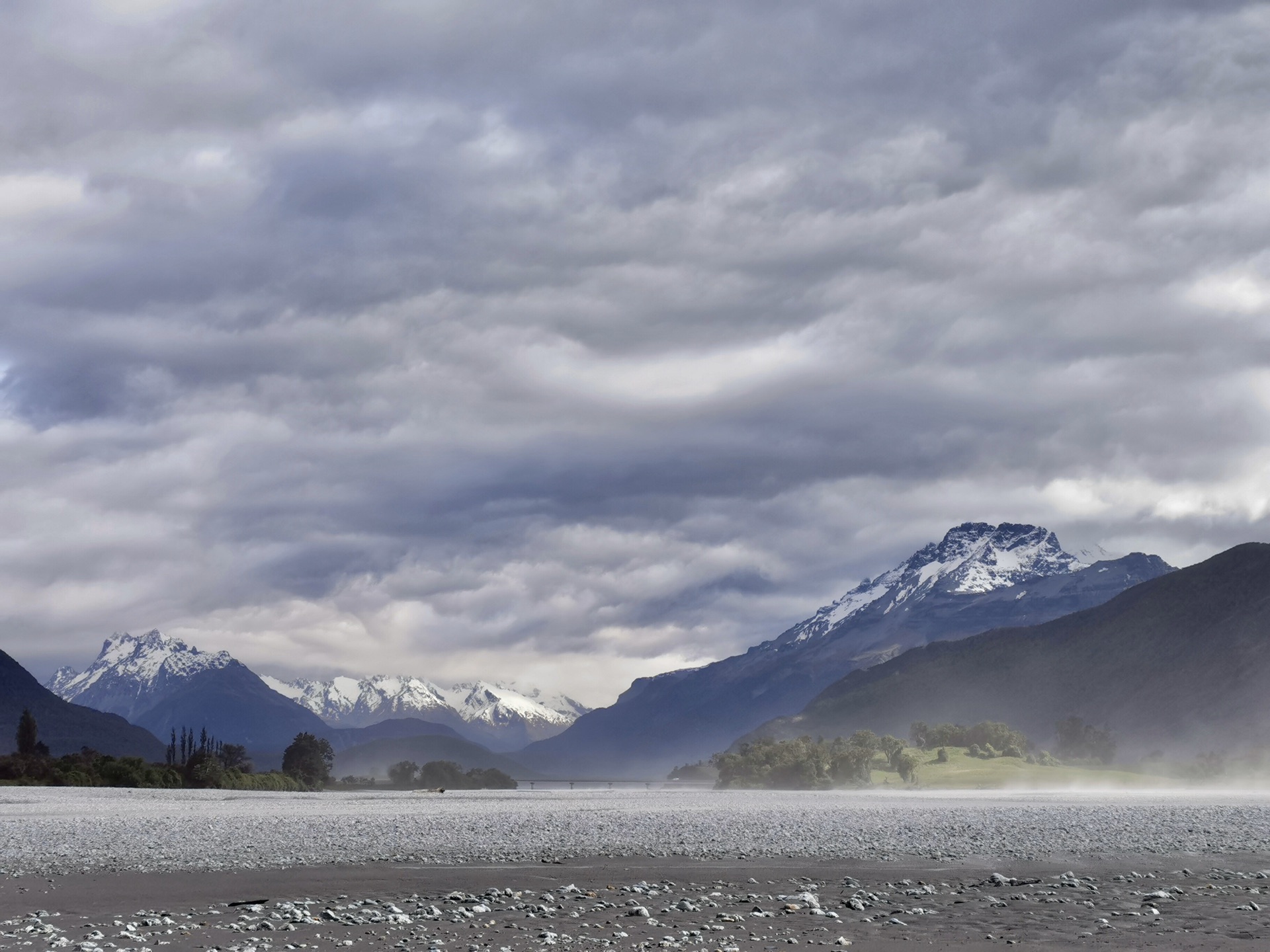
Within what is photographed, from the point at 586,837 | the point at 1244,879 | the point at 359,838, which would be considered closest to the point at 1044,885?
Result: the point at 1244,879

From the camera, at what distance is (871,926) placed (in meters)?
30.6

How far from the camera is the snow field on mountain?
175ft

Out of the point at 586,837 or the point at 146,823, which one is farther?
the point at 146,823

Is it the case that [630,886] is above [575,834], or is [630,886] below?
above

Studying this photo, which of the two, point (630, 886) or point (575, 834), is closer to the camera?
point (630, 886)

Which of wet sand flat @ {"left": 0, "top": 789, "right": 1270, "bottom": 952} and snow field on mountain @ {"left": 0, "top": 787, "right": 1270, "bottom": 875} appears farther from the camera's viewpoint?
snow field on mountain @ {"left": 0, "top": 787, "right": 1270, "bottom": 875}

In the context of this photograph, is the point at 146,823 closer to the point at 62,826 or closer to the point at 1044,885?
the point at 62,826

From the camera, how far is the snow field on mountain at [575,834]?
175 ft

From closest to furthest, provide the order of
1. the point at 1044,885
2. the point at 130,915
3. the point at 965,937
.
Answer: the point at 965,937 < the point at 130,915 < the point at 1044,885

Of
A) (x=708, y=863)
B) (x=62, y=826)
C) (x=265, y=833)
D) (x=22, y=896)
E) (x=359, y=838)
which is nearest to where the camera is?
(x=22, y=896)

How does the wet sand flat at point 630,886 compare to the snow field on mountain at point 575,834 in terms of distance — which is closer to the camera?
the wet sand flat at point 630,886

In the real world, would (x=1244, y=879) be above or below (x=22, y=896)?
below

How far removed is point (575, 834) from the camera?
6931 cm

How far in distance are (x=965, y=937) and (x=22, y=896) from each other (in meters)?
27.6
